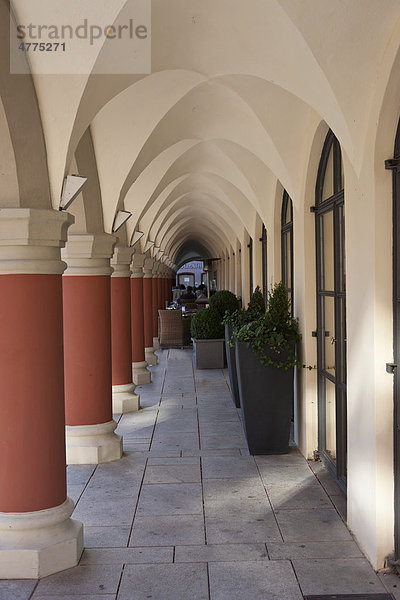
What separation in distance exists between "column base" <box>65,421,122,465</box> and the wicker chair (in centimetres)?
1060

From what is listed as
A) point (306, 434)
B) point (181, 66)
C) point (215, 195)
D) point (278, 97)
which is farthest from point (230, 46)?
point (215, 195)

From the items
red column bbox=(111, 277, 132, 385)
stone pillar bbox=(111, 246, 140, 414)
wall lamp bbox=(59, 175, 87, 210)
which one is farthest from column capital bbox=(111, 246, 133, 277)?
wall lamp bbox=(59, 175, 87, 210)

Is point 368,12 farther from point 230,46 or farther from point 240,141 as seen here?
point 240,141

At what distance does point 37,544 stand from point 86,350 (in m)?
2.87

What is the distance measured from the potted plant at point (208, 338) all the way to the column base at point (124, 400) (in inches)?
157

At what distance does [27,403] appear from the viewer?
4.47 meters

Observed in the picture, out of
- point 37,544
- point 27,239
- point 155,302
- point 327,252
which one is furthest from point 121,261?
point 155,302

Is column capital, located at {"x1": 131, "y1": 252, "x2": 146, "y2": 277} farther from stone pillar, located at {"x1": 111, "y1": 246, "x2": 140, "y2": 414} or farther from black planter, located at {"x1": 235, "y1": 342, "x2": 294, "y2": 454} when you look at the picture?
black planter, located at {"x1": 235, "y1": 342, "x2": 294, "y2": 454}

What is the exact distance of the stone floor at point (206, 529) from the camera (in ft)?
13.5

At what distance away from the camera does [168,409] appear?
9.80m

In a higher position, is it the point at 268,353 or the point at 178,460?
the point at 268,353

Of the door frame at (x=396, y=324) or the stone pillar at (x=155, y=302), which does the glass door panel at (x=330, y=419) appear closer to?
the door frame at (x=396, y=324)

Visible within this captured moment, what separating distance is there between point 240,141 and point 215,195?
672 cm

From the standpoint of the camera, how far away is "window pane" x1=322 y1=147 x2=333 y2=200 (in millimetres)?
6168
